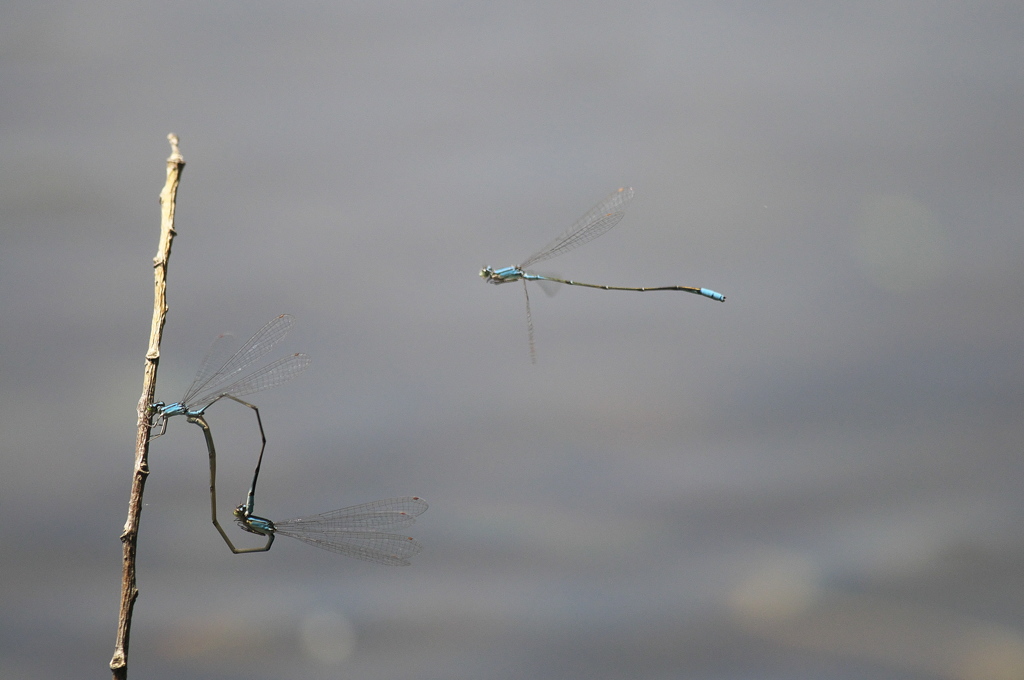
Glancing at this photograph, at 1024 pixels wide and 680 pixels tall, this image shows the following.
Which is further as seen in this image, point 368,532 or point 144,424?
point 368,532

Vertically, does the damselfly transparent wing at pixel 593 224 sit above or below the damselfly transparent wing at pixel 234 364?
above

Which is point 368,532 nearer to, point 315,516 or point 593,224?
point 315,516

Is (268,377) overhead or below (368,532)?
overhead

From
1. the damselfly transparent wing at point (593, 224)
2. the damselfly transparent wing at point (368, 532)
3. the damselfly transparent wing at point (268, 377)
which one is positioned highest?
the damselfly transparent wing at point (593, 224)

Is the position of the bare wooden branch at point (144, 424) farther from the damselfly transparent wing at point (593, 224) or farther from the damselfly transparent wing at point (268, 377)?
the damselfly transparent wing at point (593, 224)

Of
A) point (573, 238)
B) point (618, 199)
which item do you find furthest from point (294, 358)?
point (618, 199)

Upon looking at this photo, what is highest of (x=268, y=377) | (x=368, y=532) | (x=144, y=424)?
(x=268, y=377)

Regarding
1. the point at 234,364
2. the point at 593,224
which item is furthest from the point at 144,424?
the point at 593,224

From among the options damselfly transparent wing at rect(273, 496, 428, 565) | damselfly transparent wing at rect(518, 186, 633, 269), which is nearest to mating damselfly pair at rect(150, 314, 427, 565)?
damselfly transparent wing at rect(273, 496, 428, 565)

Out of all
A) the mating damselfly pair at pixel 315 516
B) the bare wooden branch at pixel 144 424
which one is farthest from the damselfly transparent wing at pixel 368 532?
the bare wooden branch at pixel 144 424
